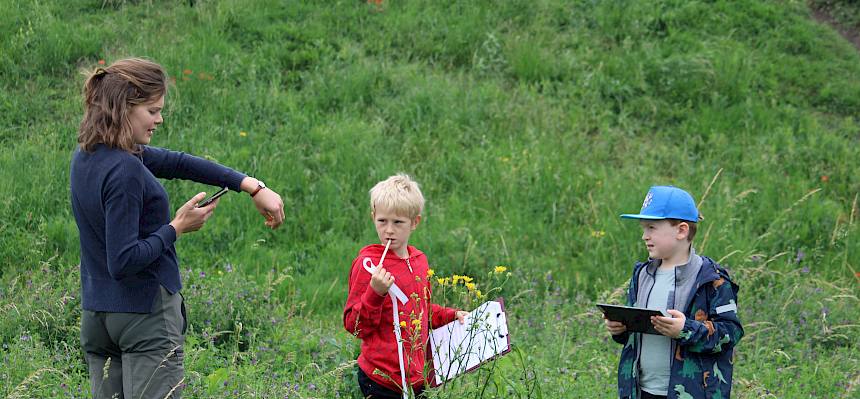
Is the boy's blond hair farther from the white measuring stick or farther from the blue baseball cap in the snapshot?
the blue baseball cap

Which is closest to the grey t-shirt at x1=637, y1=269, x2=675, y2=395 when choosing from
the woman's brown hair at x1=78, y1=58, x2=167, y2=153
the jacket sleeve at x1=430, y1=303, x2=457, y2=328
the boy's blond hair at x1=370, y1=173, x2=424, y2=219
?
the jacket sleeve at x1=430, y1=303, x2=457, y2=328

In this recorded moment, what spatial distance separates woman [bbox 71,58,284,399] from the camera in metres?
3.42

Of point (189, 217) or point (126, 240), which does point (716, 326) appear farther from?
point (126, 240)

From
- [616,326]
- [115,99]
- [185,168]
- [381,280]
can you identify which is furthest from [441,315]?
[115,99]

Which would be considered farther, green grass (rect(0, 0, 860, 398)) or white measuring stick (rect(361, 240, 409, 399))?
green grass (rect(0, 0, 860, 398))

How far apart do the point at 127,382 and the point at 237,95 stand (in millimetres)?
5711

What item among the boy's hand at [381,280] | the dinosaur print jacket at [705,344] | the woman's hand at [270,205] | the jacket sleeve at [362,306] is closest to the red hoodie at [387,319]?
the jacket sleeve at [362,306]

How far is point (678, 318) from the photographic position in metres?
3.73

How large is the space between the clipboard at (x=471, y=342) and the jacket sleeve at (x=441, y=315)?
123mm

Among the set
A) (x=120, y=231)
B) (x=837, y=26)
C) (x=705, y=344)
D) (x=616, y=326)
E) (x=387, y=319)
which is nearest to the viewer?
(x=120, y=231)

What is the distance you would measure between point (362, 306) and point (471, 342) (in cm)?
49

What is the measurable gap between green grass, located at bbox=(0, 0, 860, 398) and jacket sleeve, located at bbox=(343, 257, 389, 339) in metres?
0.73

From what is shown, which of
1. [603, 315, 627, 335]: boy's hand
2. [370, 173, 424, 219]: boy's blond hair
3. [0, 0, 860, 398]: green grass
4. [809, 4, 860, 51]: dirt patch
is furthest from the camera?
[809, 4, 860, 51]: dirt patch

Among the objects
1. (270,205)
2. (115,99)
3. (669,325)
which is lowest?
(669,325)
